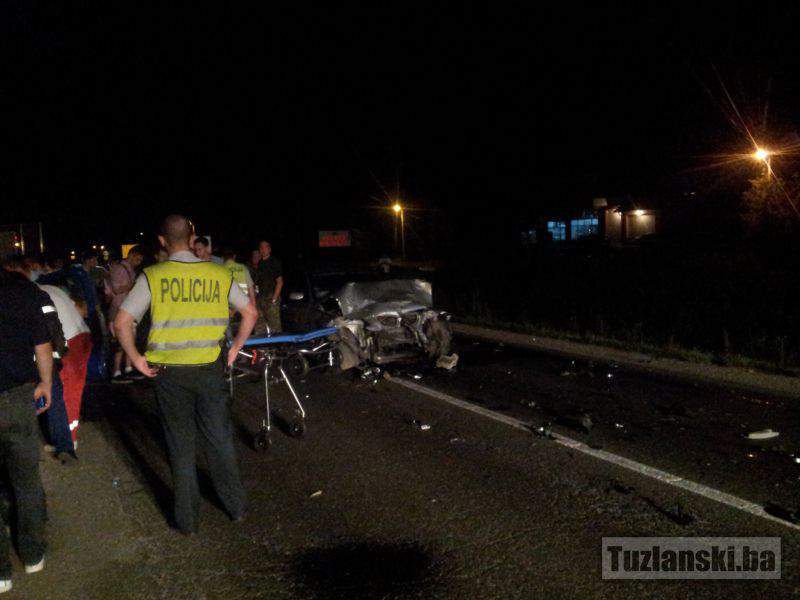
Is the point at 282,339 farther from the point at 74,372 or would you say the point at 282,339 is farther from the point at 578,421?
the point at 578,421

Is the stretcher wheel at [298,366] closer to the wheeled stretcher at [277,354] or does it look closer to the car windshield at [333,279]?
the wheeled stretcher at [277,354]

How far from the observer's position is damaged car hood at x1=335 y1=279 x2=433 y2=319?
9.72m

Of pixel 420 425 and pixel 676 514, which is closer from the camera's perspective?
pixel 676 514

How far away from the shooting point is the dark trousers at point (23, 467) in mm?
3785

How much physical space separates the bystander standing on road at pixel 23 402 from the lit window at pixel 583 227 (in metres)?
45.1

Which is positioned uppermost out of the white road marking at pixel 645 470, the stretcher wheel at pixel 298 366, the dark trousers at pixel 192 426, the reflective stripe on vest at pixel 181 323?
the reflective stripe on vest at pixel 181 323

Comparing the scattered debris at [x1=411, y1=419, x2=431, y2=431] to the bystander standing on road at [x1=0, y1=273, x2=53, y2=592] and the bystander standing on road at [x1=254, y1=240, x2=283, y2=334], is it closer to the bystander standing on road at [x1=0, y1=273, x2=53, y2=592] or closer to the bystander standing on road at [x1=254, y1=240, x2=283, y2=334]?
the bystander standing on road at [x1=0, y1=273, x2=53, y2=592]

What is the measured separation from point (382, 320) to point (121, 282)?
3687mm

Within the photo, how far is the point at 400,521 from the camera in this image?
15.4ft

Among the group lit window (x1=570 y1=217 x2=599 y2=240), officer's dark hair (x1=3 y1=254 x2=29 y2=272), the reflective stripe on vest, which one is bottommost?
the reflective stripe on vest

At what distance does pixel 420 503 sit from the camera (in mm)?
5008

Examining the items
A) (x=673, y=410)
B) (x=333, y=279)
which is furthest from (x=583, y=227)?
(x=673, y=410)

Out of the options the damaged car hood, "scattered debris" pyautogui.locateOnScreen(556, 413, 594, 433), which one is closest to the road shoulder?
"scattered debris" pyautogui.locateOnScreen(556, 413, 594, 433)

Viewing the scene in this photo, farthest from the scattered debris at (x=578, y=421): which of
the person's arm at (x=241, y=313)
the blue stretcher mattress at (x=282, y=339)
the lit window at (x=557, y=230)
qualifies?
the lit window at (x=557, y=230)
